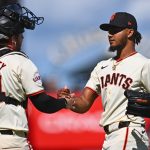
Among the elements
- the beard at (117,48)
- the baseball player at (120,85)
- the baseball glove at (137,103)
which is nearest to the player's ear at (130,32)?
the baseball player at (120,85)

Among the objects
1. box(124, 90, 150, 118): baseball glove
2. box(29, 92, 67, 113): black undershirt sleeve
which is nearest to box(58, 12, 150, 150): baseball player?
box(124, 90, 150, 118): baseball glove

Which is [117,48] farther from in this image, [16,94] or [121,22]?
[16,94]

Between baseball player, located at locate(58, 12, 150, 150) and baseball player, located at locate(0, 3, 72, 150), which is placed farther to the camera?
baseball player, located at locate(58, 12, 150, 150)

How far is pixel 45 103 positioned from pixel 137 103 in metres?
0.79

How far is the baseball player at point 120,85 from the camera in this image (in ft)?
19.9

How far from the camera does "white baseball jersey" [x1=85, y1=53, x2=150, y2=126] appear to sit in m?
6.08

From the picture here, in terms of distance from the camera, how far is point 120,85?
6.13 m

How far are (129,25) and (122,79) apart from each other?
54 cm

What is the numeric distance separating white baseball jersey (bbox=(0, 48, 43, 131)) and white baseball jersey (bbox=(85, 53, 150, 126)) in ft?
2.35

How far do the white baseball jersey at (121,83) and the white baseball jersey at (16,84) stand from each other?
2.35 feet

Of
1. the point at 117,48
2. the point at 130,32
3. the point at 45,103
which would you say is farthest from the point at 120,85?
the point at 45,103

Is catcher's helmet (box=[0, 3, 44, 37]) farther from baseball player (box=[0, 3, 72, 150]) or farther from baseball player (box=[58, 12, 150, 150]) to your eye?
baseball player (box=[58, 12, 150, 150])

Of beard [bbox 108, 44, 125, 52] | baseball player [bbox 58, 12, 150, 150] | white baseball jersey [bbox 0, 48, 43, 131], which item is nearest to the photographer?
white baseball jersey [bbox 0, 48, 43, 131]

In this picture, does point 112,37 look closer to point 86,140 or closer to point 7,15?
point 7,15
